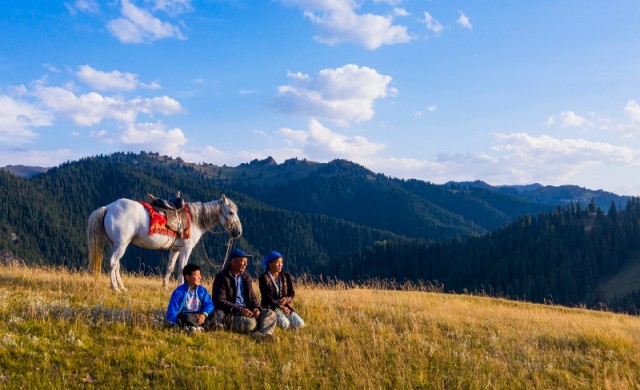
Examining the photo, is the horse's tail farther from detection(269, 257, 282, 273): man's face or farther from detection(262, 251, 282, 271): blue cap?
detection(269, 257, 282, 273): man's face

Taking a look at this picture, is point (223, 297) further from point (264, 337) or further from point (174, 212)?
point (174, 212)

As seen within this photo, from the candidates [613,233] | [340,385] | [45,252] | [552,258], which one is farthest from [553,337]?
[45,252]

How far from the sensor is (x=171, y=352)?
798cm

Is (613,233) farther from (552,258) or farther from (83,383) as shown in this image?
(83,383)

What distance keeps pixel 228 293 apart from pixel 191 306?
0.90m

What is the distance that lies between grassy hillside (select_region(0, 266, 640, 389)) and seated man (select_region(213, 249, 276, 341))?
37cm

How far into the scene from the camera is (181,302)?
9203mm

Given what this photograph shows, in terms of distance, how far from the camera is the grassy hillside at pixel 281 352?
285 inches

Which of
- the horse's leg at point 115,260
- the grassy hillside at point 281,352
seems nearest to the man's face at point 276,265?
the grassy hillside at point 281,352

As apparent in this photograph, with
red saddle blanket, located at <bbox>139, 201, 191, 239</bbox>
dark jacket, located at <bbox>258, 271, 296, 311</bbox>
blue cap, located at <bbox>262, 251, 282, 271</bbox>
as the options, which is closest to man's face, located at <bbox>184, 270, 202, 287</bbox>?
dark jacket, located at <bbox>258, 271, 296, 311</bbox>

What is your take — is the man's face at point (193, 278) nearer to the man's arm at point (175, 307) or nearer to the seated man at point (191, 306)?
the seated man at point (191, 306)

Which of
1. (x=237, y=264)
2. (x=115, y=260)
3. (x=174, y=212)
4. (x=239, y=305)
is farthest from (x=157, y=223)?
(x=239, y=305)

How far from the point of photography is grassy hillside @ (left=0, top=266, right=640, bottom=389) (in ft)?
23.7

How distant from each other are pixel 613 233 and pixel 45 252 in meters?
224
